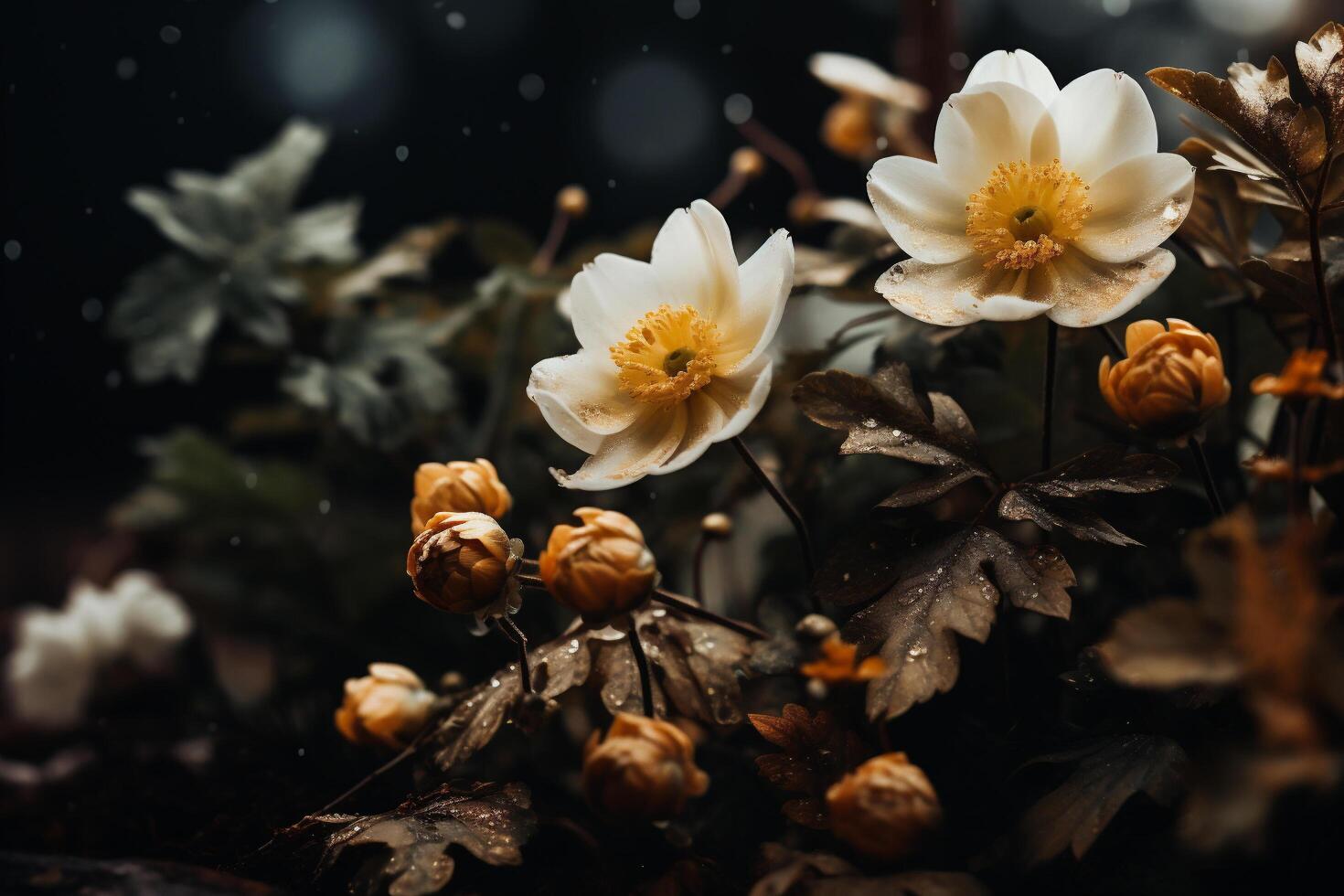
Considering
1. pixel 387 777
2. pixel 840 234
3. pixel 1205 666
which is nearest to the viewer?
pixel 1205 666

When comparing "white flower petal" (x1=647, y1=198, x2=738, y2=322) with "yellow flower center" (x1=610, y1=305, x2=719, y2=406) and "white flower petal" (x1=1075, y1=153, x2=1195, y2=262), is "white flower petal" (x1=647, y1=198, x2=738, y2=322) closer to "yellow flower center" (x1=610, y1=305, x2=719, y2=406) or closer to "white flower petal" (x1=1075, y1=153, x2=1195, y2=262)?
"yellow flower center" (x1=610, y1=305, x2=719, y2=406)

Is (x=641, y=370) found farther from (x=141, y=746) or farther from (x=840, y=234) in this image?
(x=141, y=746)

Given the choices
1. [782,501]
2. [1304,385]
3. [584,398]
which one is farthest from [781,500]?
[1304,385]

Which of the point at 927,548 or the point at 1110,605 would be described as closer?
the point at 927,548

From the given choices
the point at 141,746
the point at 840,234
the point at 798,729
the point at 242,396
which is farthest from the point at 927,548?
the point at 242,396

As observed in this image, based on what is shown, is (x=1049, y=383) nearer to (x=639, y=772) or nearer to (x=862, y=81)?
Answer: (x=639, y=772)

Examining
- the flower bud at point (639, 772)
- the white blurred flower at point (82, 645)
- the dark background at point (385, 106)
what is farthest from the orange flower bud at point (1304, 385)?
the white blurred flower at point (82, 645)

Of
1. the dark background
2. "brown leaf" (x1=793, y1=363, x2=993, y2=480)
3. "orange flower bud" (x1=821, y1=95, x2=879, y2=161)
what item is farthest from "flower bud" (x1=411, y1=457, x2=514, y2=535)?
the dark background
